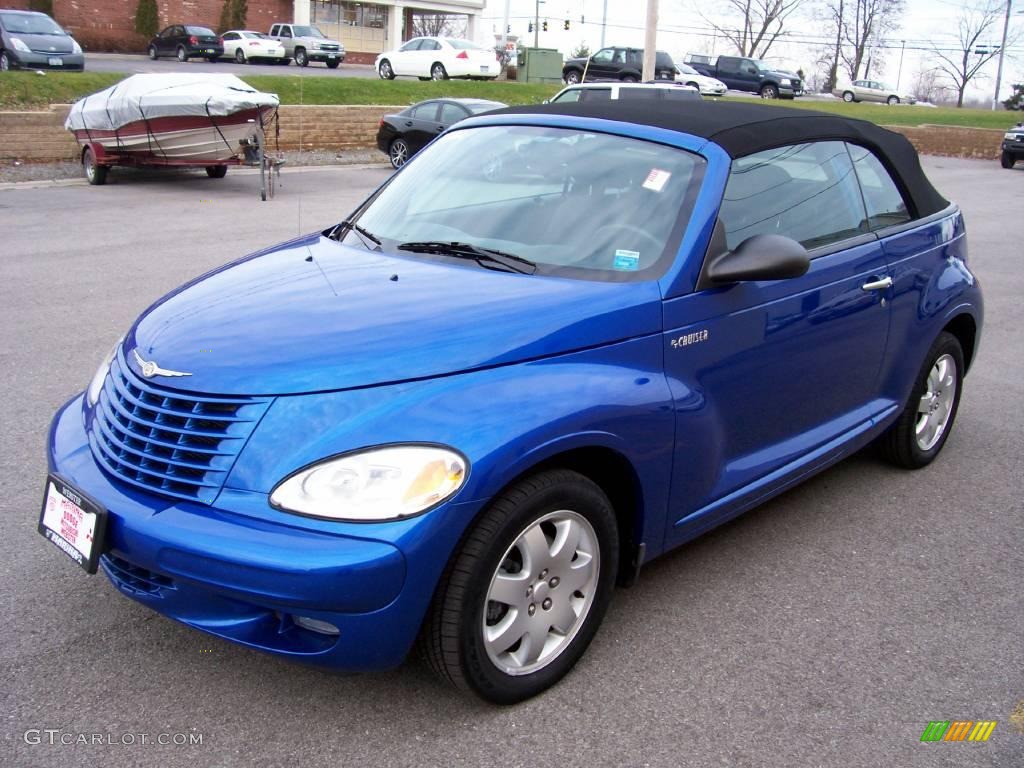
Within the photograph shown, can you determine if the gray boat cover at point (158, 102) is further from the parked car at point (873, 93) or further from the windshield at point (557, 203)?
the parked car at point (873, 93)

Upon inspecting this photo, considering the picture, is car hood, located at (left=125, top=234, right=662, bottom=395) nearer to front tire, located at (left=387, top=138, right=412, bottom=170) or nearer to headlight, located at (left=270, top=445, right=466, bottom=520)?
headlight, located at (left=270, top=445, right=466, bottom=520)

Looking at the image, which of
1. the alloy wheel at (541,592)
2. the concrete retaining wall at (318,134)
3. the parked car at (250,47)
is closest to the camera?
the alloy wheel at (541,592)

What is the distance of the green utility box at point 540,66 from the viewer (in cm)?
4169

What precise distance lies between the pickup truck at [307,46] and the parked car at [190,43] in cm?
342

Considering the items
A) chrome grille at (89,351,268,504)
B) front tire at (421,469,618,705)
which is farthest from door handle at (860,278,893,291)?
chrome grille at (89,351,268,504)

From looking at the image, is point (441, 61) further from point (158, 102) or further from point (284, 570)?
point (284, 570)

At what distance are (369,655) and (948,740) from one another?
171cm

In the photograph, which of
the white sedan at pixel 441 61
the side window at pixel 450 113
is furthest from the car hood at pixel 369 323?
the white sedan at pixel 441 61

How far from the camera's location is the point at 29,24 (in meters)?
28.9

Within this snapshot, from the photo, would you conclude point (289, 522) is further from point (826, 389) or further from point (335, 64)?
point (335, 64)

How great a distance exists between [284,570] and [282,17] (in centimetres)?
5827

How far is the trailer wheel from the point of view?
51.1 feet

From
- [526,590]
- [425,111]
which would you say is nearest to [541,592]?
[526,590]

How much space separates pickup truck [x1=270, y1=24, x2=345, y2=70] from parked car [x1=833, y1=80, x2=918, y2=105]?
33325mm
